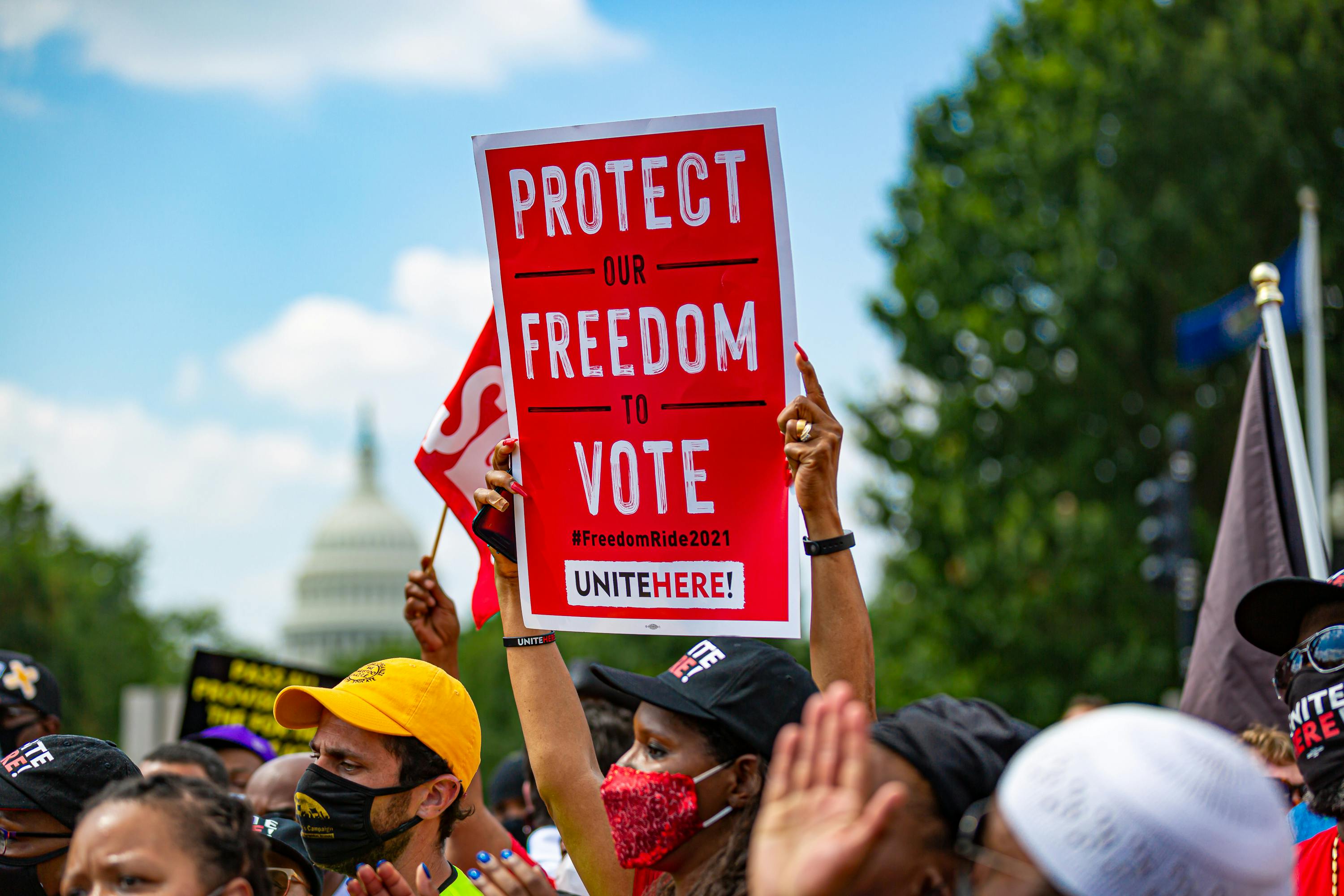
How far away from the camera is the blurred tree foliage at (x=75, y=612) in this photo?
35062mm

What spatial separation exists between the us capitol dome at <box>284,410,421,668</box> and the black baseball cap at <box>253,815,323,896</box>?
411 feet

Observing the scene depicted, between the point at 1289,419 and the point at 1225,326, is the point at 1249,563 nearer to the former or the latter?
the point at 1289,419

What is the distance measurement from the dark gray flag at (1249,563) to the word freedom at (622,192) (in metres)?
2.86

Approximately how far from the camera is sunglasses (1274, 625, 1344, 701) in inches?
133

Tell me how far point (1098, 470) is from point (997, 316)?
2.42 meters

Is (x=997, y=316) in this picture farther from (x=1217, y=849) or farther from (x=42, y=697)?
(x=1217, y=849)

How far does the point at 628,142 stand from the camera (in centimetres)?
386

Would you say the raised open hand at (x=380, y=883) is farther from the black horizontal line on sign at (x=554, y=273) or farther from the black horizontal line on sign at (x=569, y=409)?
the black horizontal line on sign at (x=554, y=273)

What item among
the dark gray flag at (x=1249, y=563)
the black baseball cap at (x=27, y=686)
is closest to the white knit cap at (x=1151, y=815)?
the dark gray flag at (x=1249, y=563)

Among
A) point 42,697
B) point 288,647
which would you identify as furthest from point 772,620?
point 288,647

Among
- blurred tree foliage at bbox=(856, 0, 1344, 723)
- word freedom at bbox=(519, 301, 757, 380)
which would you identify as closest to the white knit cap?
word freedom at bbox=(519, 301, 757, 380)

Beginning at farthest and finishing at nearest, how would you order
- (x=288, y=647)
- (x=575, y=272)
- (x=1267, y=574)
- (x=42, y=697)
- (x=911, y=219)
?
(x=288, y=647)
(x=911, y=219)
(x=42, y=697)
(x=1267, y=574)
(x=575, y=272)

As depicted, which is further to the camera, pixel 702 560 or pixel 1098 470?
pixel 1098 470

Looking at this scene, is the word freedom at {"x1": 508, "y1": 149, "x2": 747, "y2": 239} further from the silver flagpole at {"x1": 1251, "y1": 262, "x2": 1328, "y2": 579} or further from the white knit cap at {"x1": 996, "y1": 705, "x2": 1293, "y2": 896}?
the silver flagpole at {"x1": 1251, "y1": 262, "x2": 1328, "y2": 579}
